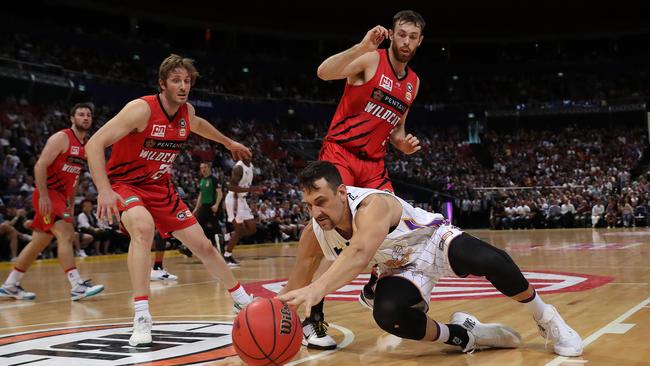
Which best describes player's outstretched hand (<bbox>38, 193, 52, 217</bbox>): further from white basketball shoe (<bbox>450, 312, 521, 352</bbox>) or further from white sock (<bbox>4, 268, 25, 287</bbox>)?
white basketball shoe (<bbox>450, 312, 521, 352</bbox>)

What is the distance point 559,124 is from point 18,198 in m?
32.4

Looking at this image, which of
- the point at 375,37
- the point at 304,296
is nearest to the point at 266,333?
the point at 304,296

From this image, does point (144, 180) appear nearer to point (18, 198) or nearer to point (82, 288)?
point (82, 288)

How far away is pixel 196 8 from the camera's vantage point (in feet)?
114

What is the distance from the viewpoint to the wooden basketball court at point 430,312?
3.73 m

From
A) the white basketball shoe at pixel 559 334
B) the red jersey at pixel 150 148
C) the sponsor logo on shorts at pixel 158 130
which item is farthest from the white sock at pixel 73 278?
the white basketball shoe at pixel 559 334

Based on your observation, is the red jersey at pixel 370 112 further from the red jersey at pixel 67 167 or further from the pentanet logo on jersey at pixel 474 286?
the red jersey at pixel 67 167

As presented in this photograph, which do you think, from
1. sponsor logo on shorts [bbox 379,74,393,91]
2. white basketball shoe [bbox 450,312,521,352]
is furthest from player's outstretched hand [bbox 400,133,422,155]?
white basketball shoe [bbox 450,312,521,352]

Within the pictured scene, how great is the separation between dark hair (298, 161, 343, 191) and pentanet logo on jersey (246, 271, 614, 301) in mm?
3073

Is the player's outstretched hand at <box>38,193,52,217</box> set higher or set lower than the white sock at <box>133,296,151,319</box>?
higher

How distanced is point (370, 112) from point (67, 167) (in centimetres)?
412

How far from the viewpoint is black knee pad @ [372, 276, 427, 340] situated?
145 inches

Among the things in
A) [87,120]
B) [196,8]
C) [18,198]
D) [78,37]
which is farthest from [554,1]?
[87,120]

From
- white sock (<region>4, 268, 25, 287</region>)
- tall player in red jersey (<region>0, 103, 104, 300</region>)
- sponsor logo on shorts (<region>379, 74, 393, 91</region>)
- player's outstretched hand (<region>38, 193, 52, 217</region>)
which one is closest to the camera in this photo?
sponsor logo on shorts (<region>379, 74, 393, 91</region>)
